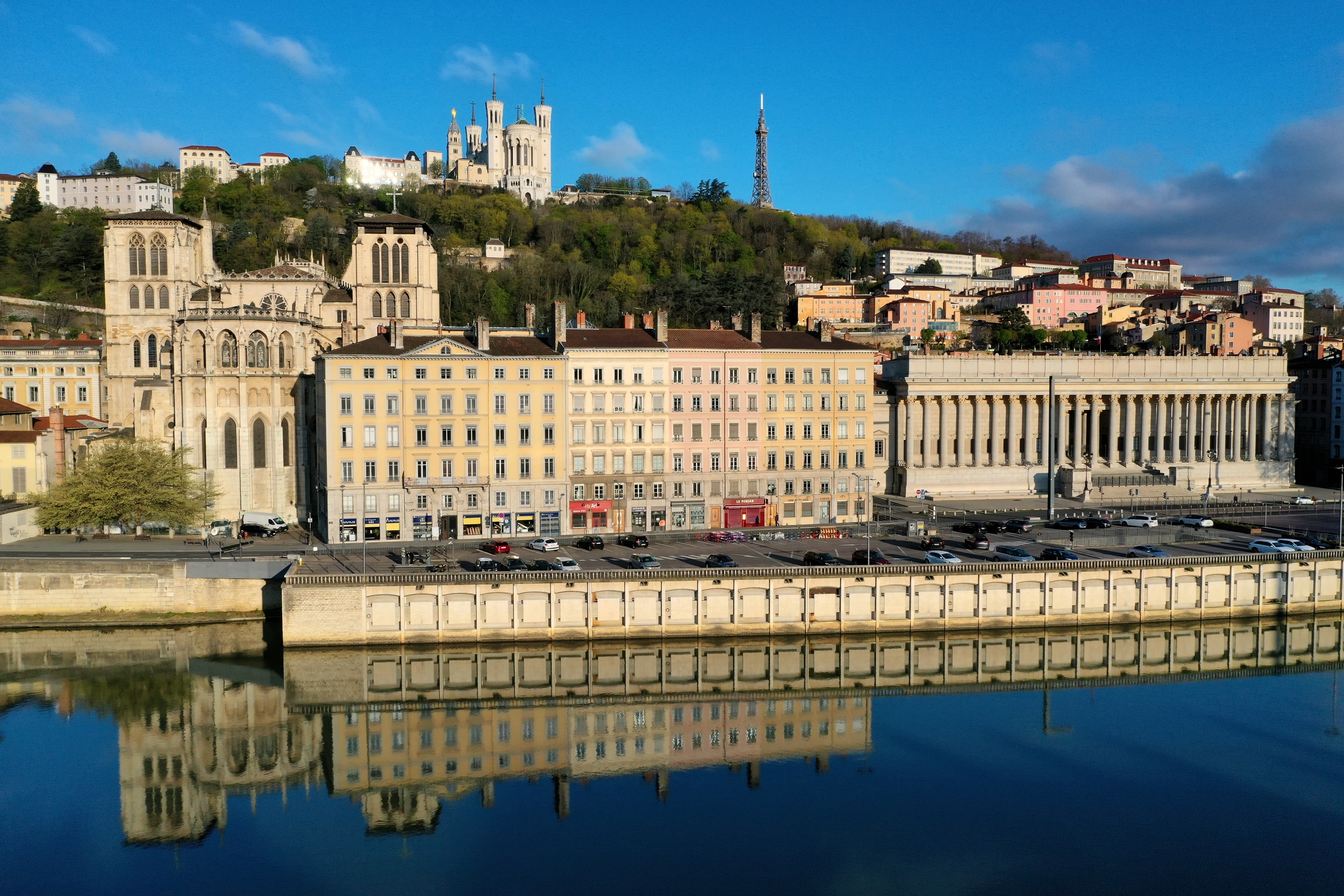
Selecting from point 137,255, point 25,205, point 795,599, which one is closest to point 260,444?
point 137,255

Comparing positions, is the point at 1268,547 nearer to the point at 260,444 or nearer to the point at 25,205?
the point at 260,444

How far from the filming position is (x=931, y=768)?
35.4 m

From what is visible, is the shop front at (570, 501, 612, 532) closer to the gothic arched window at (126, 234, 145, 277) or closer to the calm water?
the calm water

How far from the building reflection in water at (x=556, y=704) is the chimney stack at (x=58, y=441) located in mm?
24677

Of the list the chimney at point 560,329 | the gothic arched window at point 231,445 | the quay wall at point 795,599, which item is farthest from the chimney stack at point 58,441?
the chimney at point 560,329

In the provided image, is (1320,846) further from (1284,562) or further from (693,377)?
(693,377)

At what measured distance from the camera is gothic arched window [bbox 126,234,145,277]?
249 feet

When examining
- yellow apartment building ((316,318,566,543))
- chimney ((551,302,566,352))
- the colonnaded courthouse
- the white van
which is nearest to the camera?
yellow apartment building ((316,318,566,543))

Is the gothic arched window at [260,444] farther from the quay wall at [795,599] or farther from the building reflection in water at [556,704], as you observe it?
the building reflection in water at [556,704]

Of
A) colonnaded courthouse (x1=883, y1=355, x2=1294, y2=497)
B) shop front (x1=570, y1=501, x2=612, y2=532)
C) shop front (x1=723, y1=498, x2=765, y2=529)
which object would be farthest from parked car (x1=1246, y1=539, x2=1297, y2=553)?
shop front (x1=570, y1=501, x2=612, y2=532)

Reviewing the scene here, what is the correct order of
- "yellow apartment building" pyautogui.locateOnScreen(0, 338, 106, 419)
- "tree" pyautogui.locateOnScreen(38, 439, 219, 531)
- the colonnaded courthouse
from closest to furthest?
"tree" pyautogui.locateOnScreen(38, 439, 219, 531) < "yellow apartment building" pyautogui.locateOnScreen(0, 338, 106, 419) < the colonnaded courthouse

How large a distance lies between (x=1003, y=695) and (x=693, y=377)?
27.9 metres

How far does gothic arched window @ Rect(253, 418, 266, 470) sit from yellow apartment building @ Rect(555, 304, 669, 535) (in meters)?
20.0

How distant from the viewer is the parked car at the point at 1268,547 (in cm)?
5453
